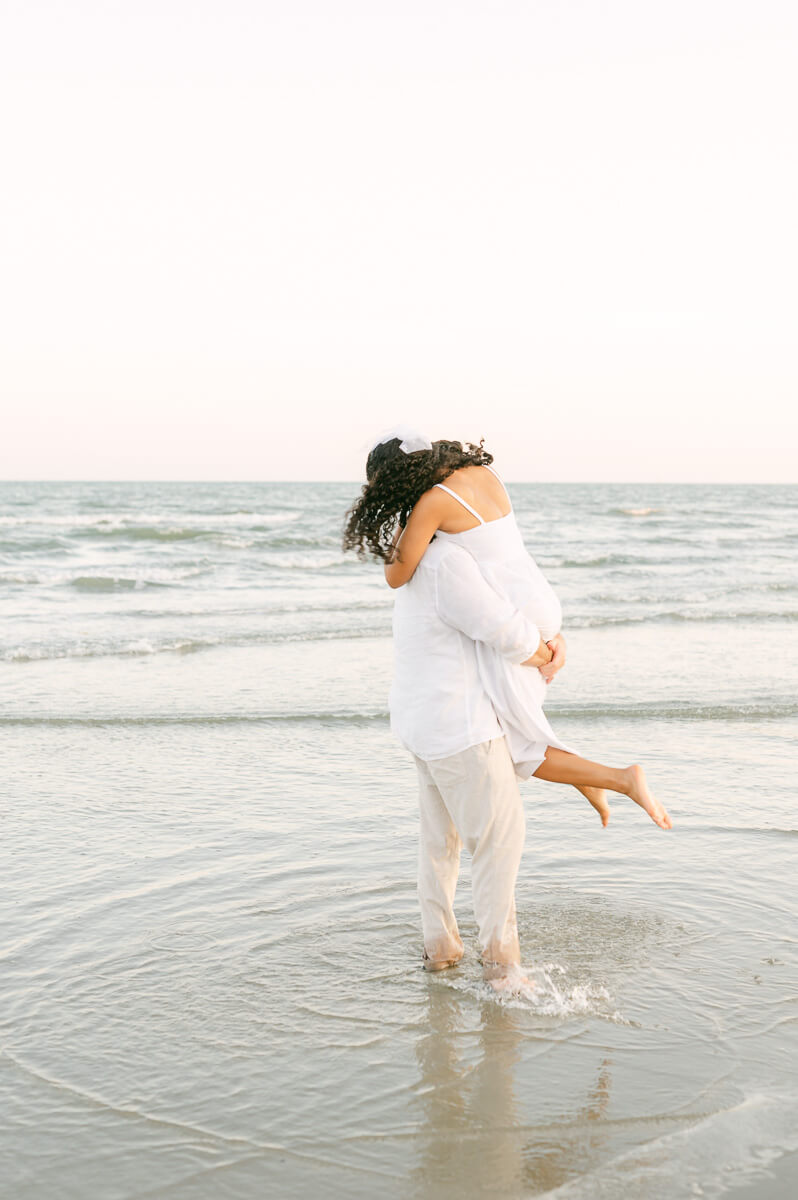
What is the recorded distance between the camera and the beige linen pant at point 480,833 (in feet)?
11.8

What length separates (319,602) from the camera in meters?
17.4

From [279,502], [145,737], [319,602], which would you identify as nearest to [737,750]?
[145,737]

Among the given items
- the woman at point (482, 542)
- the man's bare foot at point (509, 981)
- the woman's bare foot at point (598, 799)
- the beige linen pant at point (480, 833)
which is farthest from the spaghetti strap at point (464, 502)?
the man's bare foot at point (509, 981)

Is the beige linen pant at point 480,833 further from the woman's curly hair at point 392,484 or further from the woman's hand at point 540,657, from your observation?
the woman's curly hair at point 392,484

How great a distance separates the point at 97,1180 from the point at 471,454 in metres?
2.31

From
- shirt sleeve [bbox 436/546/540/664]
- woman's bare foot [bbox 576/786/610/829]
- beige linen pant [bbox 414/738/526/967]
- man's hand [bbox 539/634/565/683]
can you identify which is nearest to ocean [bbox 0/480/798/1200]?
beige linen pant [bbox 414/738/526/967]

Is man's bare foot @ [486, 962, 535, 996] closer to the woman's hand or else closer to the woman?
the woman

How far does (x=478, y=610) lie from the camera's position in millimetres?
3482

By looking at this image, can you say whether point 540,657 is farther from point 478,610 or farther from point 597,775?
point 597,775

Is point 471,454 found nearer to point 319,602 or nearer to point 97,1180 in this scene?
point 97,1180

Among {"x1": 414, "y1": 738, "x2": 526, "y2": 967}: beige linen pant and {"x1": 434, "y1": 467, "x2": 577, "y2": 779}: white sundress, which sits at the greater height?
{"x1": 434, "y1": 467, "x2": 577, "y2": 779}: white sundress

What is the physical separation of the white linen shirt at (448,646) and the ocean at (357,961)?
2.96ft

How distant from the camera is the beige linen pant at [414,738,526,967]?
360 centimetres

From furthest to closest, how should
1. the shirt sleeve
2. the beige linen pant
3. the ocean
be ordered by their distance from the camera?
1. the beige linen pant
2. the shirt sleeve
3. the ocean
